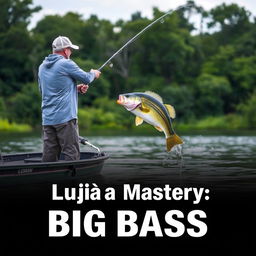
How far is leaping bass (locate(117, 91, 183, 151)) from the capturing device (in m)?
11.2

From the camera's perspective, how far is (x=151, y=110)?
1153 cm

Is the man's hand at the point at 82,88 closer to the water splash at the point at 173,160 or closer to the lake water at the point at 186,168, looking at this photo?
the lake water at the point at 186,168

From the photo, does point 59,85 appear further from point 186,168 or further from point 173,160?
point 173,160

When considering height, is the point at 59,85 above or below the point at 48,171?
above

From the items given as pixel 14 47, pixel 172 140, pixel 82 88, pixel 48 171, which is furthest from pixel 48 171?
pixel 14 47

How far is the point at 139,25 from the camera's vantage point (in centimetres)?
6888

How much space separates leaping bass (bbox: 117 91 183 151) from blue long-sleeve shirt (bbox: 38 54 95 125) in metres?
0.96

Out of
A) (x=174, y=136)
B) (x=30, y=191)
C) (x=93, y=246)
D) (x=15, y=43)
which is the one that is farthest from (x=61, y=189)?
(x=15, y=43)

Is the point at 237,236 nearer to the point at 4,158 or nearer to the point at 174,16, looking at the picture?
the point at 4,158

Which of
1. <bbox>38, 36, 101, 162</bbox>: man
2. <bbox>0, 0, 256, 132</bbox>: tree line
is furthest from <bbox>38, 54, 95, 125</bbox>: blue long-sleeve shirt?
<bbox>0, 0, 256, 132</bbox>: tree line

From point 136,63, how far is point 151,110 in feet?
198

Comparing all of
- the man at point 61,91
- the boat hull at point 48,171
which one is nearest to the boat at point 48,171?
the boat hull at point 48,171

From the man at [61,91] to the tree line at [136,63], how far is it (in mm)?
44266

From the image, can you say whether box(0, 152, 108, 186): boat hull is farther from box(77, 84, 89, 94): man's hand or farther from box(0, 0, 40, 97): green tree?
box(0, 0, 40, 97): green tree
